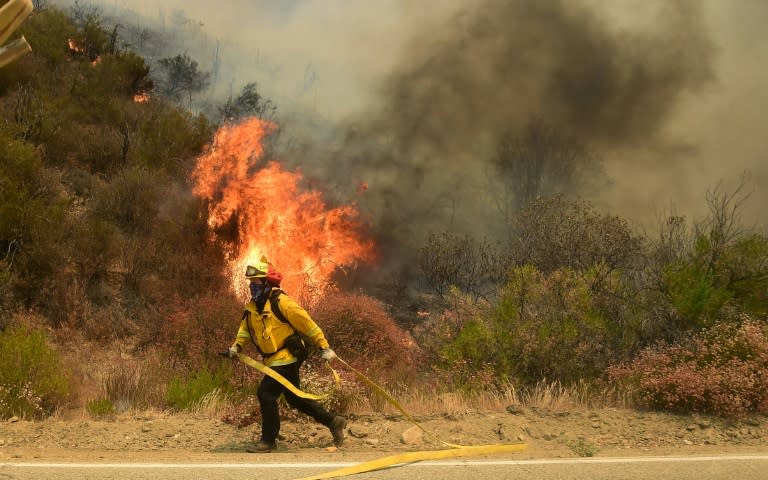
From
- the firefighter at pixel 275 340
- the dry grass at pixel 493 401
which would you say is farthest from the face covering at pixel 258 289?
the dry grass at pixel 493 401

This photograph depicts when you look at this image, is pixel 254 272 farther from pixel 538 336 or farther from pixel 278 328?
pixel 538 336

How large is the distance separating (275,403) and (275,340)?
24.1 inches

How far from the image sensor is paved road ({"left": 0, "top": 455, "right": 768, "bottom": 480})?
5203 mm

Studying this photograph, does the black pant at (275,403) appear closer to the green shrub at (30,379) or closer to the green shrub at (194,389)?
the green shrub at (194,389)

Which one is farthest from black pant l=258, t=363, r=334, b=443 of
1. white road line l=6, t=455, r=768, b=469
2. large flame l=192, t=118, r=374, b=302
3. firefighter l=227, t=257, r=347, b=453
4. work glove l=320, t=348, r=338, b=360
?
large flame l=192, t=118, r=374, b=302

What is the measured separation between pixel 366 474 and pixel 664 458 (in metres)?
2.74

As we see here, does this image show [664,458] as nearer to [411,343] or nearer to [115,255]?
[411,343]

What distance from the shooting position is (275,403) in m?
6.28

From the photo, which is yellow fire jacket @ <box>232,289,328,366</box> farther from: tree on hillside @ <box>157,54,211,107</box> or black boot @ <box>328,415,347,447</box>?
tree on hillside @ <box>157,54,211,107</box>

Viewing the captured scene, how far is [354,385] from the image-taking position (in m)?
8.12

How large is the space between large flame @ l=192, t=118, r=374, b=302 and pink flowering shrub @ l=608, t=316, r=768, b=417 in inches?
406

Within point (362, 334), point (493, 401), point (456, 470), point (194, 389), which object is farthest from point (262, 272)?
point (362, 334)

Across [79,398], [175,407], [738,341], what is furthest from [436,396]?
[79,398]

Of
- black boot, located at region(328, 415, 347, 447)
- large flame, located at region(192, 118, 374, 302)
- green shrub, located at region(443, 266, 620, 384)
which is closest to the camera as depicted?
black boot, located at region(328, 415, 347, 447)
